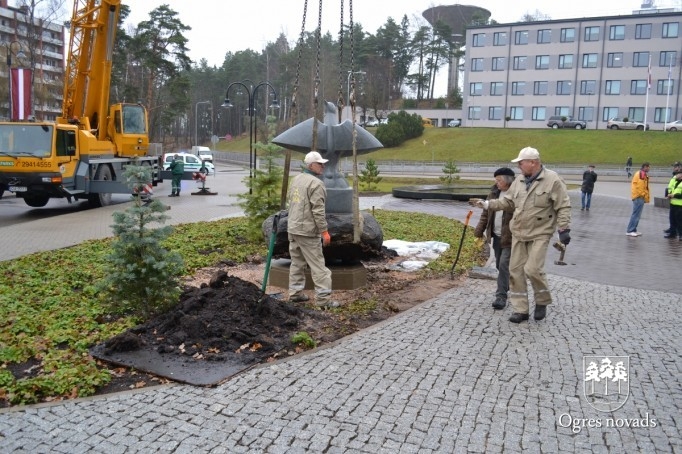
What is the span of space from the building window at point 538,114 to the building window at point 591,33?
9025mm

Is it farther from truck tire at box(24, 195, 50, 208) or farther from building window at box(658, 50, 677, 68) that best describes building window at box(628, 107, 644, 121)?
truck tire at box(24, 195, 50, 208)

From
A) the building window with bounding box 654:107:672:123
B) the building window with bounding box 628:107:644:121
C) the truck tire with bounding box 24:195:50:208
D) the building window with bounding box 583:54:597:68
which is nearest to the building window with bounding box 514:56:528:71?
the building window with bounding box 583:54:597:68

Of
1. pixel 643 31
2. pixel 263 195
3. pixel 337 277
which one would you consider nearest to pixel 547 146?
pixel 643 31

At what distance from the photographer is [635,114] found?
6838cm

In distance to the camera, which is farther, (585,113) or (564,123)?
(585,113)

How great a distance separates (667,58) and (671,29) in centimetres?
292

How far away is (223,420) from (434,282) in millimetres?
5405

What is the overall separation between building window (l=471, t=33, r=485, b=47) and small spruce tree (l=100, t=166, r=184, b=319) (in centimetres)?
7463

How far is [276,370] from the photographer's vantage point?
212 inches

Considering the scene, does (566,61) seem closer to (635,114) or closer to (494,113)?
(635,114)

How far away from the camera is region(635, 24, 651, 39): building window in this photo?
6600 cm

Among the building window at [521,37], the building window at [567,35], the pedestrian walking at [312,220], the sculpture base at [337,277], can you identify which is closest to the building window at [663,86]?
the building window at [567,35]

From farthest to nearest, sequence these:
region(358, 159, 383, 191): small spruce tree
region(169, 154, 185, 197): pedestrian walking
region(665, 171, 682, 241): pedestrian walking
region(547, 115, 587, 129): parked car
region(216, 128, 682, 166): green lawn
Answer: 1. region(547, 115, 587, 129): parked car
2. region(216, 128, 682, 166): green lawn
3. region(358, 159, 383, 191): small spruce tree
4. region(169, 154, 185, 197): pedestrian walking
5. region(665, 171, 682, 241): pedestrian walking

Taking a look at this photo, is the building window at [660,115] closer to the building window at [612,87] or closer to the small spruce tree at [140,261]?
the building window at [612,87]
